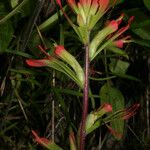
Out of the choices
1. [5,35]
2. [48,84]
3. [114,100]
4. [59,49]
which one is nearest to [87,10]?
[59,49]

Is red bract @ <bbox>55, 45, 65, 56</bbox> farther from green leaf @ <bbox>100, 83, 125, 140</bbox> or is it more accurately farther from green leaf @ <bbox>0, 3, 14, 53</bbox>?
green leaf @ <bbox>100, 83, 125, 140</bbox>

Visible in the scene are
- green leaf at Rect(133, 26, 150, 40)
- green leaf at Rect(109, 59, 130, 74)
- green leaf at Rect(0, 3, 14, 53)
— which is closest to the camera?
green leaf at Rect(0, 3, 14, 53)

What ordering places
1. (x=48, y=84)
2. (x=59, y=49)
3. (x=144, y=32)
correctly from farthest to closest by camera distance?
(x=48, y=84), (x=144, y=32), (x=59, y=49)

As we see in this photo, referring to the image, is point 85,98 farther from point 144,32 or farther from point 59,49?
point 144,32

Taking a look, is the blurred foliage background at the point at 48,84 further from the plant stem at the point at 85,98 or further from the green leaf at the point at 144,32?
the plant stem at the point at 85,98

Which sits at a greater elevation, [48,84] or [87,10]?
[87,10]

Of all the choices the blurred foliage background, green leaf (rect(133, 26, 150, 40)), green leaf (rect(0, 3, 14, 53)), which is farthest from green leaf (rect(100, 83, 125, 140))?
green leaf (rect(0, 3, 14, 53))

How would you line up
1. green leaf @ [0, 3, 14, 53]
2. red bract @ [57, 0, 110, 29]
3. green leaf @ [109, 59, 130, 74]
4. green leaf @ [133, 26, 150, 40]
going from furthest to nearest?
green leaf @ [109, 59, 130, 74]
green leaf @ [133, 26, 150, 40]
green leaf @ [0, 3, 14, 53]
red bract @ [57, 0, 110, 29]

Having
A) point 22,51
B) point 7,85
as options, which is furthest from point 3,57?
point 22,51

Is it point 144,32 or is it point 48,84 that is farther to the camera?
point 48,84
